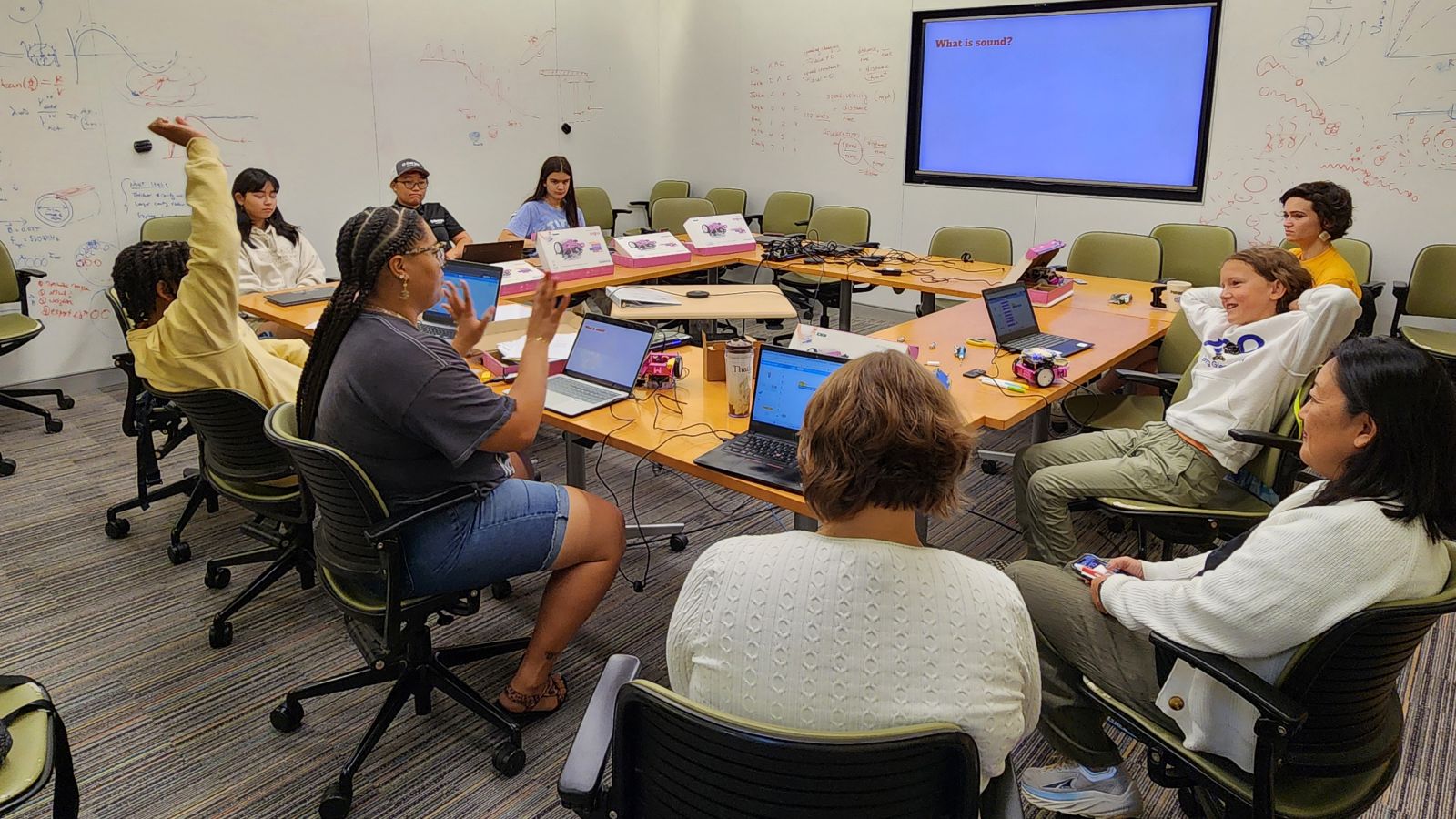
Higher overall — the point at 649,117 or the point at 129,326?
the point at 649,117

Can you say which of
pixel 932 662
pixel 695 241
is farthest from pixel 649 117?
pixel 932 662

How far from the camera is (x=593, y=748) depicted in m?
1.35

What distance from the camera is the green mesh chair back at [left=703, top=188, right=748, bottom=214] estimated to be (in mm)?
7539

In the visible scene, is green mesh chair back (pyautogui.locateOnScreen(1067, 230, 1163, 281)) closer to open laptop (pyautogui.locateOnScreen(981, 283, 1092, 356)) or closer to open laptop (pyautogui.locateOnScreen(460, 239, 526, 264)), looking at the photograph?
open laptop (pyautogui.locateOnScreen(981, 283, 1092, 356))

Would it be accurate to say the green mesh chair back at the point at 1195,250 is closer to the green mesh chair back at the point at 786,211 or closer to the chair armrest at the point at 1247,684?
the green mesh chair back at the point at 786,211

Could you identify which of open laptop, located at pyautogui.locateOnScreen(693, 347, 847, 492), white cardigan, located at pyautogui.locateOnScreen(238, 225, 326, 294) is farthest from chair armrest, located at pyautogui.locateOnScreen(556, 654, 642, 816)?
white cardigan, located at pyautogui.locateOnScreen(238, 225, 326, 294)

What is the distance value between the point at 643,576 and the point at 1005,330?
1.60 meters

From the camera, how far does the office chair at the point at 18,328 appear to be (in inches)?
171

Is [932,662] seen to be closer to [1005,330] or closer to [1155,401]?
[1005,330]

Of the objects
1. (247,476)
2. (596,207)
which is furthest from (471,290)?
(596,207)

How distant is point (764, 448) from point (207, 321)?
1637 millimetres

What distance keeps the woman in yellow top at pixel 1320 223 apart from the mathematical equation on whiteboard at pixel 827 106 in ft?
11.5

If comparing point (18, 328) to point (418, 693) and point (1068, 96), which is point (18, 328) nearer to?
point (418, 693)

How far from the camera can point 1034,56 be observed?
19.8 ft
